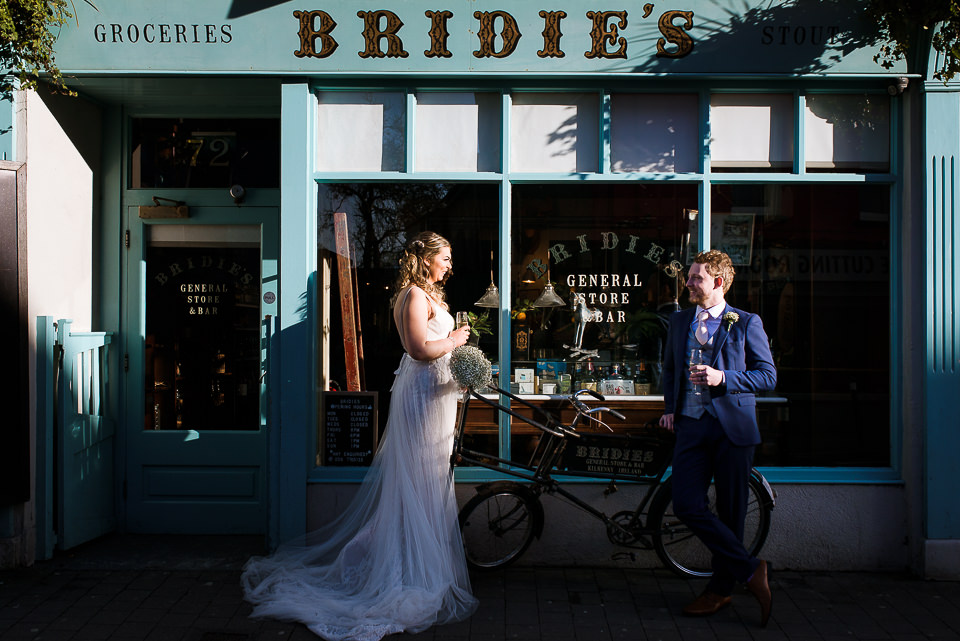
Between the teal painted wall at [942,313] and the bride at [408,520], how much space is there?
3.18 meters

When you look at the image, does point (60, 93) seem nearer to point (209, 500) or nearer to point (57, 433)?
point (57, 433)

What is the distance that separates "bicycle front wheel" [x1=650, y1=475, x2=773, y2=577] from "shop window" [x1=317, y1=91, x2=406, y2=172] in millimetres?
2980

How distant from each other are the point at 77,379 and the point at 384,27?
11.0 feet

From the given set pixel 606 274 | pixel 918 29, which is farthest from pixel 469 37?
pixel 918 29

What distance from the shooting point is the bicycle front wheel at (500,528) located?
16.7 feet

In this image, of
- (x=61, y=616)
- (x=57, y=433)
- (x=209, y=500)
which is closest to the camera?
(x=61, y=616)

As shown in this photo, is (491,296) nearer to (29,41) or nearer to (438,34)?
(438,34)

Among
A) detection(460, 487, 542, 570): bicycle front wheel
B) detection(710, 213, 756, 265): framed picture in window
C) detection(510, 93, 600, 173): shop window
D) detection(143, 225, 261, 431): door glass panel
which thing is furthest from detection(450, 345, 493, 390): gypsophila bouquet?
detection(143, 225, 261, 431): door glass panel

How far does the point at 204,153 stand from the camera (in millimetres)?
6262

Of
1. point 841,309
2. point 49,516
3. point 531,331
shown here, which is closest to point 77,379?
point 49,516

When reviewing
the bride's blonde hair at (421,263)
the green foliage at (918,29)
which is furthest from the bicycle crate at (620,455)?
the green foliage at (918,29)

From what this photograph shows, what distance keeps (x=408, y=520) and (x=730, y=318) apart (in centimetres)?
225

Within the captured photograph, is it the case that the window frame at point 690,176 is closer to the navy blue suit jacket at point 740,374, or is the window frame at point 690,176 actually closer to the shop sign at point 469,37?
the shop sign at point 469,37

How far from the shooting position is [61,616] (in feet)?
14.7
